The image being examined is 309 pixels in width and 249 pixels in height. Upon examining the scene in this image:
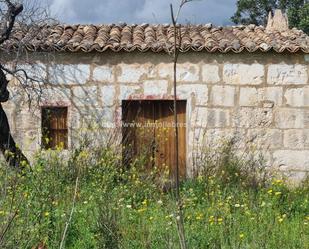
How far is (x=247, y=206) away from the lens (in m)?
6.61

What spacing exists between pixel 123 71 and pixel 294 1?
753 inches

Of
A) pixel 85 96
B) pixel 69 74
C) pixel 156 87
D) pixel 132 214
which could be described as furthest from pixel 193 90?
pixel 132 214

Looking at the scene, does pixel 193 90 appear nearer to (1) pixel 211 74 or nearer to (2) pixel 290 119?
(1) pixel 211 74

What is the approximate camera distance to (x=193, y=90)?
1094cm

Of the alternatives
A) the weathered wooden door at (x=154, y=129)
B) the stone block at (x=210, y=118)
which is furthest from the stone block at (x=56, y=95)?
the stone block at (x=210, y=118)

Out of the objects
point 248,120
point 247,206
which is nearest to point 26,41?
point 248,120

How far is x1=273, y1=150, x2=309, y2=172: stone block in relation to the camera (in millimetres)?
10875

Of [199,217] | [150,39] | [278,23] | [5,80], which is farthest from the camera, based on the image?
[278,23]

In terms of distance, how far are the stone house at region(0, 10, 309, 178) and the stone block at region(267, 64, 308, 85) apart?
0.02 metres

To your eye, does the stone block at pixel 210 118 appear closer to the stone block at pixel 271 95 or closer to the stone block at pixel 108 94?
the stone block at pixel 271 95

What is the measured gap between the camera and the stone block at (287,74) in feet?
35.8

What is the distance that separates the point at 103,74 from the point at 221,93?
219cm

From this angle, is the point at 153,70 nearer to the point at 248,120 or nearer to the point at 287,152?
the point at 248,120

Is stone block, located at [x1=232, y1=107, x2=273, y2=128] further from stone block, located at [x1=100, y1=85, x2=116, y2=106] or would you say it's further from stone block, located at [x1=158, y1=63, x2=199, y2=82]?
stone block, located at [x1=100, y1=85, x2=116, y2=106]
